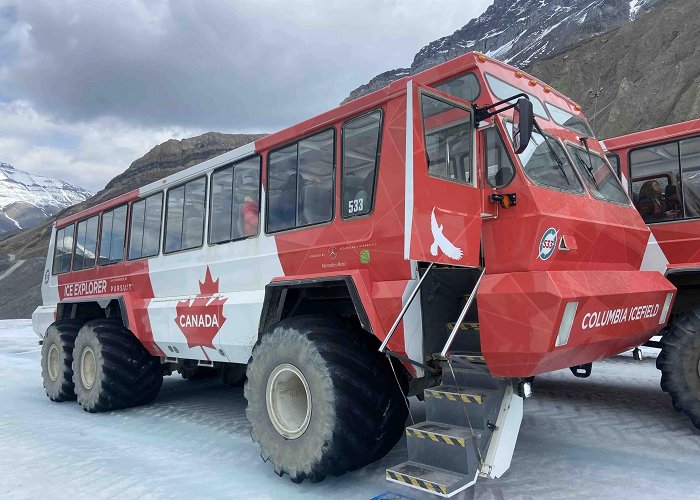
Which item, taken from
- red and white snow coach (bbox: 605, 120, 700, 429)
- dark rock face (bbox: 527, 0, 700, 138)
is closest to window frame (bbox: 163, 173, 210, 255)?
red and white snow coach (bbox: 605, 120, 700, 429)

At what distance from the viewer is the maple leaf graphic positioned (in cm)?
579

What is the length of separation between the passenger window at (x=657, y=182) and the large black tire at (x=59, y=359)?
785 centimetres

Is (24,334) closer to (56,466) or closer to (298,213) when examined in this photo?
(56,466)

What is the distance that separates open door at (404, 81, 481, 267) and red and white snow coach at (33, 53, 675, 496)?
11mm

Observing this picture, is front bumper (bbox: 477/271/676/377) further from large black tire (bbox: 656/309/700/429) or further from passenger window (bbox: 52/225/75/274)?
passenger window (bbox: 52/225/75/274)

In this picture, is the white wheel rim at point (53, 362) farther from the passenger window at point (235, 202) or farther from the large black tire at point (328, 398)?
the large black tire at point (328, 398)

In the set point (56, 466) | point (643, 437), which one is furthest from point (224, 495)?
point (643, 437)

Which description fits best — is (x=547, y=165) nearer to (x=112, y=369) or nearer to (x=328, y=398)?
(x=328, y=398)

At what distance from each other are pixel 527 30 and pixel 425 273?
118m

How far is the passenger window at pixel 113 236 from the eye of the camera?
8102 millimetres

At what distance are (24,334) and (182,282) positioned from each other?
14.4m

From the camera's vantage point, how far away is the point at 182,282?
657 centimetres

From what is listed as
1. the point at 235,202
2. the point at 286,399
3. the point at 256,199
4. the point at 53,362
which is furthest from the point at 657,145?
the point at 53,362

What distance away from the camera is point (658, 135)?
21.4 feet
